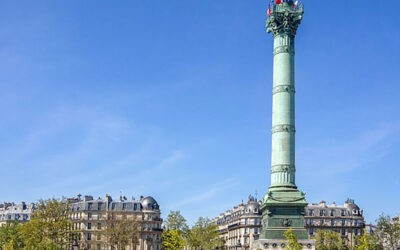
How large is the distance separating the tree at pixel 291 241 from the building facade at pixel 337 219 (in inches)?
2568

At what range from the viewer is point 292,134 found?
5038cm

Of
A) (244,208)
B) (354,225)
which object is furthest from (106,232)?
(354,225)

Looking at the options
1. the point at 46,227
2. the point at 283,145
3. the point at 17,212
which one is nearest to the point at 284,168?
the point at 283,145

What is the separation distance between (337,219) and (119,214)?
141ft

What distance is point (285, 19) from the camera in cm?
5312

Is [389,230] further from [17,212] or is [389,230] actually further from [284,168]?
[17,212]

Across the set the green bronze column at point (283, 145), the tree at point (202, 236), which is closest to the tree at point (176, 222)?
the tree at point (202, 236)

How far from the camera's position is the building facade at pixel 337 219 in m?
110

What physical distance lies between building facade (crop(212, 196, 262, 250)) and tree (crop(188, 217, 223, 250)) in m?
4.60

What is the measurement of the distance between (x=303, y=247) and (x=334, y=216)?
223 ft

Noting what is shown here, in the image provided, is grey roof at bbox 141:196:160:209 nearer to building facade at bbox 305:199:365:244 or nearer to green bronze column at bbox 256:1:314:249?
building facade at bbox 305:199:365:244

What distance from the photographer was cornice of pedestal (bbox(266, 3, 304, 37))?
5312cm

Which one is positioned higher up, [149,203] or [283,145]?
[149,203]

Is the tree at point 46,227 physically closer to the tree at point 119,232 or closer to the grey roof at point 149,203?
the tree at point 119,232
